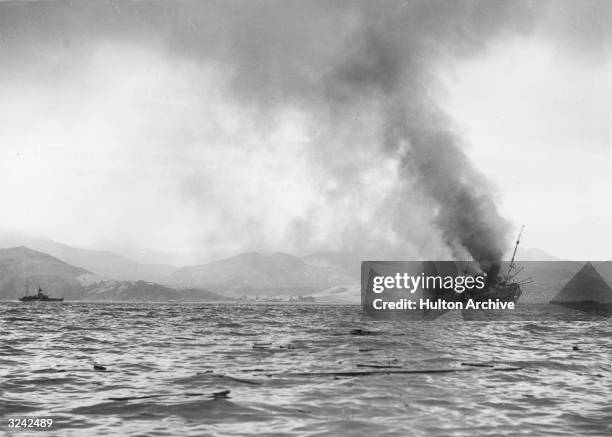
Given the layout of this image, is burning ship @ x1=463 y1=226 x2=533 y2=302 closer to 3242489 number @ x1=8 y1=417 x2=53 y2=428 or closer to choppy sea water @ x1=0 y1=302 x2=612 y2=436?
choppy sea water @ x1=0 y1=302 x2=612 y2=436

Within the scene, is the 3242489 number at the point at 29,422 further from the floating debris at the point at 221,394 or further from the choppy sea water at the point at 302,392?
the floating debris at the point at 221,394

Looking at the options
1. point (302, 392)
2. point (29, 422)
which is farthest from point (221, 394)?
point (29, 422)

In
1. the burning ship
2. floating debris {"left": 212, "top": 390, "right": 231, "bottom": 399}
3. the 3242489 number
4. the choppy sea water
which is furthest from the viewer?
the burning ship

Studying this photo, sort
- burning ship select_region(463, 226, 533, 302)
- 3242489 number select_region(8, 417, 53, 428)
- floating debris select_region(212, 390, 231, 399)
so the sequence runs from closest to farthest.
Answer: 1. 3242489 number select_region(8, 417, 53, 428)
2. floating debris select_region(212, 390, 231, 399)
3. burning ship select_region(463, 226, 533, 302)

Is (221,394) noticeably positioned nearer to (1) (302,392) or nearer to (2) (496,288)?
(1) (302,392)

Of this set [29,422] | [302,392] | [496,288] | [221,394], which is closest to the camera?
[29,422]

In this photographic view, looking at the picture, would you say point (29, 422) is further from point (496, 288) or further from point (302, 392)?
point (496, 288)

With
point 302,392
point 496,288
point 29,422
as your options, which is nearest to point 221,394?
point 302,392

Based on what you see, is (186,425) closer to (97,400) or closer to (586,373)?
(97,400)

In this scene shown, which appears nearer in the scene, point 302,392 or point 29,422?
point 29,422

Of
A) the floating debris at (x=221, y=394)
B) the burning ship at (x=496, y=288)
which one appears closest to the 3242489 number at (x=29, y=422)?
the floating debris at (x=221, y=394)

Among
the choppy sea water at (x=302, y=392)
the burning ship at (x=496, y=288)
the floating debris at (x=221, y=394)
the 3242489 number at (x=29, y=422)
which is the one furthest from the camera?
the burning ship at (x=496, y=288)

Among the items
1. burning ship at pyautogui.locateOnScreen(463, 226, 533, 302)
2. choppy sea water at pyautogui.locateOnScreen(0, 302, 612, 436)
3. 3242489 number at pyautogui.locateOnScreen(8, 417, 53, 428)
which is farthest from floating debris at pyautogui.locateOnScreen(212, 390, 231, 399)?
burning ship at pyautogui.locateOnScreen(463, 226, 533, 302)

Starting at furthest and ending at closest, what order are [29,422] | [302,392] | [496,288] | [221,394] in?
1. [496,288]
2. [302,392]
3. [221,394]
4. [29,422]
